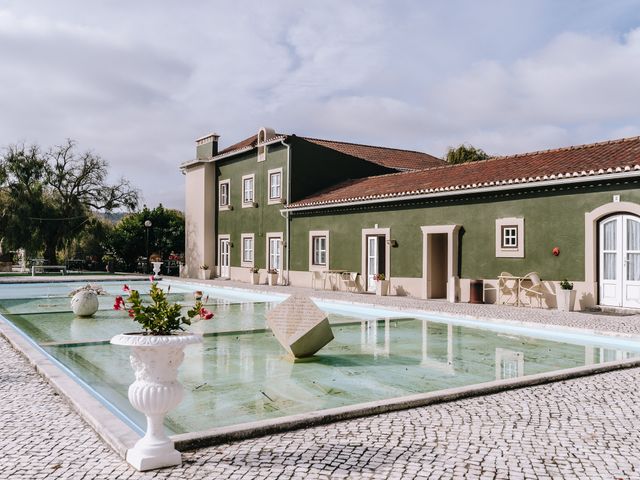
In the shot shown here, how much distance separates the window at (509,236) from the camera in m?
16.4

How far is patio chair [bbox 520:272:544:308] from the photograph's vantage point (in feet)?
51.0

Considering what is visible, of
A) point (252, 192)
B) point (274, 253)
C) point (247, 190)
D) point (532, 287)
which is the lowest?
point (532, 287)

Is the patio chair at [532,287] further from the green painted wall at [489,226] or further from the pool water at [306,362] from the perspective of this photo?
the pool water at [306,362]

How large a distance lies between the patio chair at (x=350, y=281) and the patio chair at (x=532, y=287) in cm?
716

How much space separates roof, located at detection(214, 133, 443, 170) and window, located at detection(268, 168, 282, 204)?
1540mm

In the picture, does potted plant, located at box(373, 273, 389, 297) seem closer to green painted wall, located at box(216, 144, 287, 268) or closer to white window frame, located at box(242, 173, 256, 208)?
green painted wall, located at box(216, 144, 287, 268)

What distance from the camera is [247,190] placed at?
28953mm

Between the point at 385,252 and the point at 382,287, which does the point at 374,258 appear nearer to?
the point at 385,252

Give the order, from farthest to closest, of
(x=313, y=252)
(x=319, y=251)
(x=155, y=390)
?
1. (x=313, y=252)
2. (x=319, y=251)
3. (x=155, y=390)

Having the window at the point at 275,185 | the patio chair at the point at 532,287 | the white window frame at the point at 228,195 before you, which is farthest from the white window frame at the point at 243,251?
the patio chair at the point at 532,287

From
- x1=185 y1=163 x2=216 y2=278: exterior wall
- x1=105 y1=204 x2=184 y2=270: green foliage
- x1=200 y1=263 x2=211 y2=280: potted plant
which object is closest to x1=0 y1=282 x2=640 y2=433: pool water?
x1=200 y1=263 x2=211 y2=280: potted plant

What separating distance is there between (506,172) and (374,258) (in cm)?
591

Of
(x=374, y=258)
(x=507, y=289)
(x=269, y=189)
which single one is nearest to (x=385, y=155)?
(x=269, y=189)

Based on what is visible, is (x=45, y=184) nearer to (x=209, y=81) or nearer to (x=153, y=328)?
(x=209, y=81)
